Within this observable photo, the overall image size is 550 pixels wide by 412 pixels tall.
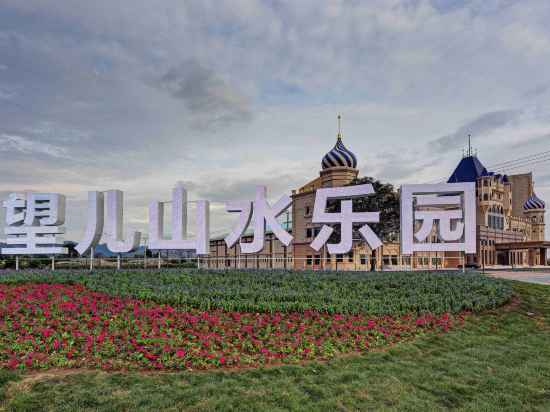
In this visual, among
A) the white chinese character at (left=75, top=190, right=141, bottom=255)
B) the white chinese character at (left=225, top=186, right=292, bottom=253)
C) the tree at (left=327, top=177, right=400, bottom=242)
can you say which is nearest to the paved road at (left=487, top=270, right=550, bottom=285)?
the tree at (left=327, top=177, right=400, bottom=242)

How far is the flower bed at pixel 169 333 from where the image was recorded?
7.76 meters

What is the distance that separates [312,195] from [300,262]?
7254 mm

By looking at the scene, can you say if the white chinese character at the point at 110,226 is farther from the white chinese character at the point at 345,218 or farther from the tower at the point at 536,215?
the tower at the point at 536,215

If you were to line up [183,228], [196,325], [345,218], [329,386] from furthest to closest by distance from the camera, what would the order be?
1. [183,228]
2. [345,218]
3. [196,325]
4. [329,386]

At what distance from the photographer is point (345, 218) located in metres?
19.4

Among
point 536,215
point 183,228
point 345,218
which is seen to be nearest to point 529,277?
point 345,218

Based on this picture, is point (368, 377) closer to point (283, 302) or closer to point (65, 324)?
point (283, 302)

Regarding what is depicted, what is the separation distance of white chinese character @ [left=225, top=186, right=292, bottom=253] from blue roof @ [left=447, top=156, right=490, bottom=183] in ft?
183

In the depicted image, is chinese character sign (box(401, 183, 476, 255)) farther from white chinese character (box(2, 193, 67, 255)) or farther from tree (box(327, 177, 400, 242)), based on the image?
white chinese character (box(2, 193, 67, 255))

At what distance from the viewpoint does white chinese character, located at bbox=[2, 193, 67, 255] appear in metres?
21.5

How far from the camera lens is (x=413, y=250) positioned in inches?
757

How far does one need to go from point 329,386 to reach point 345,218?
13303mm

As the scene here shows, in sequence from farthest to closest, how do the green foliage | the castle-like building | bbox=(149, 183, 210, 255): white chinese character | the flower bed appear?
the castle-like building, bbox=(149, 183, 210, 255): white chinese character, the green foliage, the flower bed

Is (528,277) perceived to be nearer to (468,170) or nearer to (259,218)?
(259,218)
